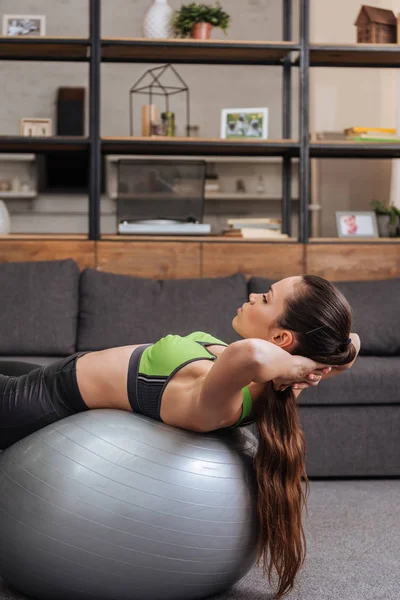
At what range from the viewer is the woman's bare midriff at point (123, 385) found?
67.2 inches

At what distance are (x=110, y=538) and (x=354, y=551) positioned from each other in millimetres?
865

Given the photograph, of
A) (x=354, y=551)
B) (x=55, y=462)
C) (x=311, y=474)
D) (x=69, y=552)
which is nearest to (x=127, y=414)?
(x=55, y=462)

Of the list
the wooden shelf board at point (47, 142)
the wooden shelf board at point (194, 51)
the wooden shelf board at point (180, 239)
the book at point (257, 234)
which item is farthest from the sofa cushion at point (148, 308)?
the wooden shelf board at point (194, 51)

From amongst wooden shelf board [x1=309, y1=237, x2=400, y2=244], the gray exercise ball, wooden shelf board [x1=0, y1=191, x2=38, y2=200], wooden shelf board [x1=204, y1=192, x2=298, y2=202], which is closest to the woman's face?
the gray exercise ball

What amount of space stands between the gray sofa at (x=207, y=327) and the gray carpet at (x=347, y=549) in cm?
17

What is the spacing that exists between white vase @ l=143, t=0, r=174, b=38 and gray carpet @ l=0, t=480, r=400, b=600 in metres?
2.34

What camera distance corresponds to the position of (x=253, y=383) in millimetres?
1776

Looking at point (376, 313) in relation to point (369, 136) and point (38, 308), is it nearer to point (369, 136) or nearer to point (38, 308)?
point (369, 136)

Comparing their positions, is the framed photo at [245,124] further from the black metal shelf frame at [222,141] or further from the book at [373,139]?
the book at [373,139]

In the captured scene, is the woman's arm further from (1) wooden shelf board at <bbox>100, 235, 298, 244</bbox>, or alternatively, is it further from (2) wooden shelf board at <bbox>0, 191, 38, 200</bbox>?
(2) wooden shelf board at <bbox>0, 191, 38, 200</bbox>

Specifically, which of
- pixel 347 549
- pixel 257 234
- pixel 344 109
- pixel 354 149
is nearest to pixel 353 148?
pixel 354 149

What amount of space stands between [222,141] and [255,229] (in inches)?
18.3

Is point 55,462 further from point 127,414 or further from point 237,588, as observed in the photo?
point 237,588

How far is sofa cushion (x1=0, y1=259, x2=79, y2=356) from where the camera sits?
3475 millimetres
